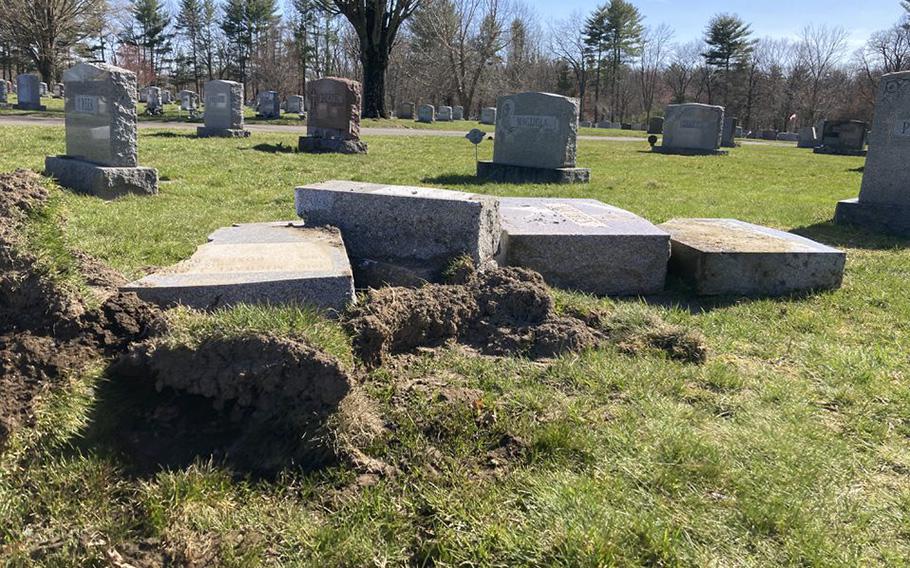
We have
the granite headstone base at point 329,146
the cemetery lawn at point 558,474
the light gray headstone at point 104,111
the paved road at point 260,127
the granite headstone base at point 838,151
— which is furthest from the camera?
the granite headstone base at point 838,151

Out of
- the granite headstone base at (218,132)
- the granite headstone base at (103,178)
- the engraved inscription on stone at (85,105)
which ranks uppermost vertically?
the engraved inscription on stone at (85,105)

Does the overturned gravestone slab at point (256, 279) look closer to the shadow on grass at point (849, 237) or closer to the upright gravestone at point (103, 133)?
the upright gravestone at point (103, 133)

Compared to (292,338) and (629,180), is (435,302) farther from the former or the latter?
(629,180)

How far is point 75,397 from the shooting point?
250 centimetres

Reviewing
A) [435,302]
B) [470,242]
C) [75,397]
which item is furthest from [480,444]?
[470,242]

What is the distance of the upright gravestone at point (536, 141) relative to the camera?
36.9 ft

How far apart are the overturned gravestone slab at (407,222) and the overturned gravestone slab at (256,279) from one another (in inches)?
20.1

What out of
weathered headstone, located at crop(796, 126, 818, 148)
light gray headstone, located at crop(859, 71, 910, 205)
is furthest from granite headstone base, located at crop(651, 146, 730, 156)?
weathered headstone, located at crop(796, 126, 818, 148)

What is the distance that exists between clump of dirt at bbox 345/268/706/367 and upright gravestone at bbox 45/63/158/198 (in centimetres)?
560

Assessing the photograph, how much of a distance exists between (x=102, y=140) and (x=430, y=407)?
23.2 ft

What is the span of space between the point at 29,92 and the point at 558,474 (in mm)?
32443

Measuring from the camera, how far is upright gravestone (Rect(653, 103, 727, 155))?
20.9m

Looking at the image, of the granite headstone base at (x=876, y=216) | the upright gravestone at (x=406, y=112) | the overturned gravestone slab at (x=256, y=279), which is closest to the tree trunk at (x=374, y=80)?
the upright gravestone at (x=406, y=112)

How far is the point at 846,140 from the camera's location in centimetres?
2630
